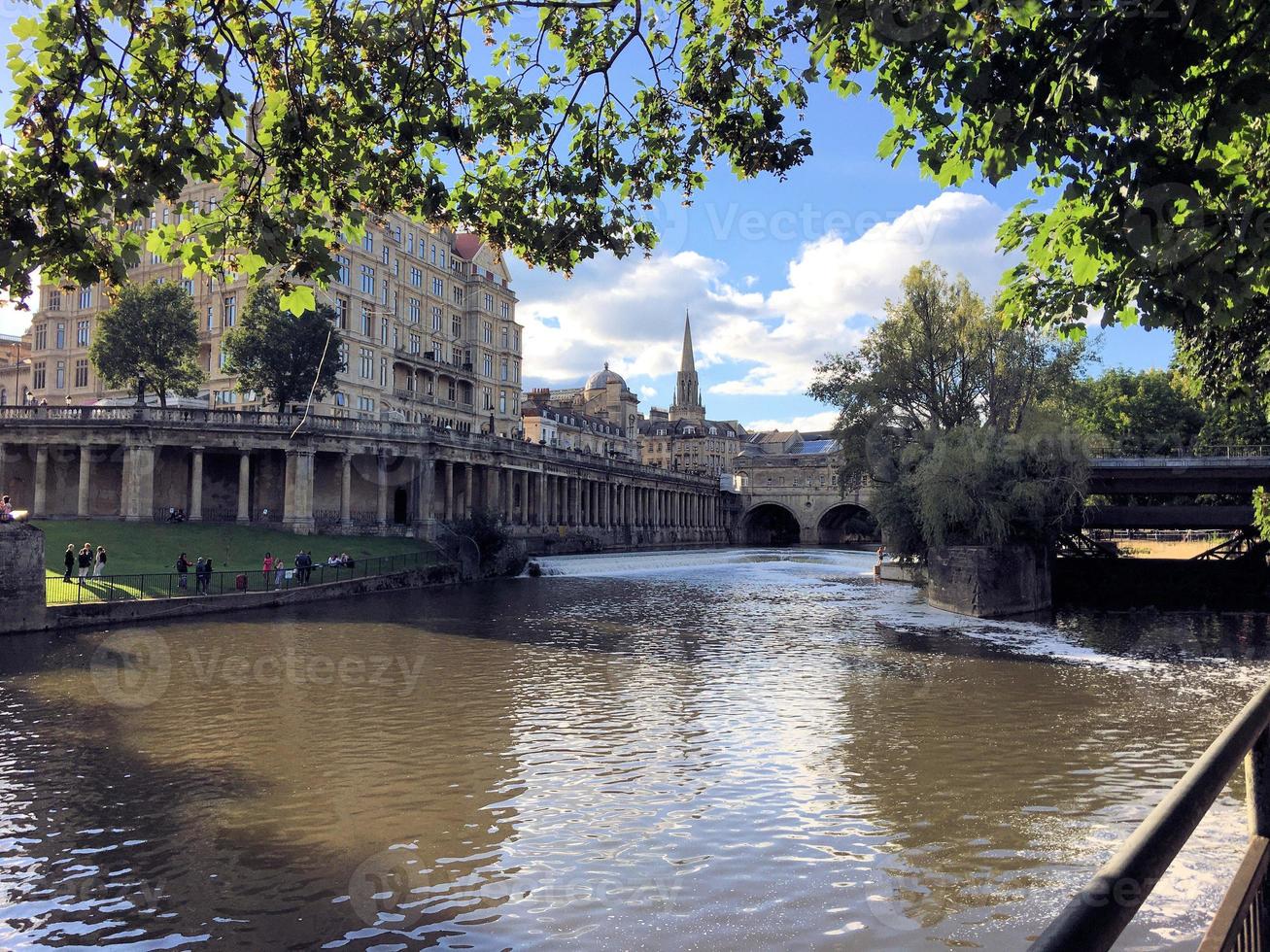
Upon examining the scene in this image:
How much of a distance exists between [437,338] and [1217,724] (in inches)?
3164

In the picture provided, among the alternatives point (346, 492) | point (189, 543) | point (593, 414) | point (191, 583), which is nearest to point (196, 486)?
point (346, 492)

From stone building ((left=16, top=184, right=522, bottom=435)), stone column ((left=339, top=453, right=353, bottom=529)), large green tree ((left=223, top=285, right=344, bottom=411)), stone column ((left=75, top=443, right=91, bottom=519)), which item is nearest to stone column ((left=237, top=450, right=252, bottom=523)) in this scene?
large green tree ((left=223, top=285, right=344, bottom=411))

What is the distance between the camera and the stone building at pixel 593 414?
122 m

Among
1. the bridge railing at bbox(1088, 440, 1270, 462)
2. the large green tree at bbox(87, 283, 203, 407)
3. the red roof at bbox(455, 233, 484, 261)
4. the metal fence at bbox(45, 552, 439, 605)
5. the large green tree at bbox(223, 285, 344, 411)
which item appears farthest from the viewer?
the red roof at bbox(455, 233, 484, 261)

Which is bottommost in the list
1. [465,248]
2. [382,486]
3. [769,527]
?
Answer: [769,527]

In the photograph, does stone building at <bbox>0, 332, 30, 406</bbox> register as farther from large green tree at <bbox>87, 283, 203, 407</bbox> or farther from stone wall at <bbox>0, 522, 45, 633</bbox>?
stone wall at <bbox>0, 522, 45, 633</bbox>

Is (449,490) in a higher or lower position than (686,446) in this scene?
lower

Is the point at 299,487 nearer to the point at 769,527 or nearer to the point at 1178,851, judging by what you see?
the point at 1178,851

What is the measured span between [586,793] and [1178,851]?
34.0 ft

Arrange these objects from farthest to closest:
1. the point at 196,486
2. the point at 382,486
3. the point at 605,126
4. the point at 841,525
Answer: the point at 841,525, the point at 382,486, the point at 196,486, the point at 605,126

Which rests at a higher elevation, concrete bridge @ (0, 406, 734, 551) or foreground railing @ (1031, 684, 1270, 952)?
concrete bridge @ (0, 406, 734, 551)

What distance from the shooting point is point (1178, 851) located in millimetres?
2082

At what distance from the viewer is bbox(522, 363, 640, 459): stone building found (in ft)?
400

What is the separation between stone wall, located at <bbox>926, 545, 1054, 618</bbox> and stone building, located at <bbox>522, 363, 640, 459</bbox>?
274ft
